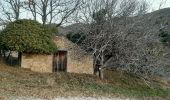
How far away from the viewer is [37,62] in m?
30.3

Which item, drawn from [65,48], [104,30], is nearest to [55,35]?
[65,48]

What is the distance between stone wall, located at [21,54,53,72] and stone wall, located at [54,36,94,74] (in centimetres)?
150

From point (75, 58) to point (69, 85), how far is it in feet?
19.5

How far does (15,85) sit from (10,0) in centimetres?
2002

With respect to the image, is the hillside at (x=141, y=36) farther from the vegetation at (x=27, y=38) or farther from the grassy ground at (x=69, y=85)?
the vegetation at (x=27, y=38)

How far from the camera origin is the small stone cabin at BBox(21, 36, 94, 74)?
30625 millimetres

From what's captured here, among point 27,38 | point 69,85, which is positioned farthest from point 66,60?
point 69,85

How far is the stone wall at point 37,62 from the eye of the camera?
29952mm

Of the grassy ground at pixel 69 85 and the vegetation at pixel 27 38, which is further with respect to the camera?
the vegetation at pixel 27 38

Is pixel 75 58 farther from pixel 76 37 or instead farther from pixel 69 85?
pixel 69 85

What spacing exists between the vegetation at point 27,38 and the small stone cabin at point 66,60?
91cm

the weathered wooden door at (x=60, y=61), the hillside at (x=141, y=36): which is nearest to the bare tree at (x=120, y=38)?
the hillside at (x=141, y=36)

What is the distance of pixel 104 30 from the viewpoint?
2966cm

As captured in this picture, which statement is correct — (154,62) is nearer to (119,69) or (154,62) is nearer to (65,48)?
(119,69)
